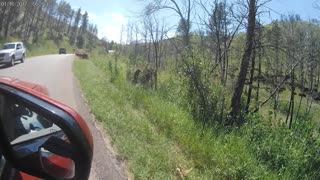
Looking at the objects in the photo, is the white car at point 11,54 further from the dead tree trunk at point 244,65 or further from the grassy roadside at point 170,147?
the dead tree trunk at point 244,65

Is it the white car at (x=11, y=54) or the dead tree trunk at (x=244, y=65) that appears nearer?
the dead tree trunk at (x=244, y=65)

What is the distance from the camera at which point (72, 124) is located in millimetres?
1577

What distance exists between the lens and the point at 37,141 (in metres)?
1.91

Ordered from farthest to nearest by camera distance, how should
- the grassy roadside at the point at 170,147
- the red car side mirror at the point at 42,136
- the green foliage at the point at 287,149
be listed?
1. the green foliage at the point at 287,149
2. the grassy roadside at the point at 170,147
3. the red car side mirror at the point at 42,136

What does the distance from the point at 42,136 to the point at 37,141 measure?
0.15ft

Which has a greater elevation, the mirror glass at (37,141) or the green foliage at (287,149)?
the mirror glass at (37,141)

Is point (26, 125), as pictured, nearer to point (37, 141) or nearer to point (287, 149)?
point (37, 141)

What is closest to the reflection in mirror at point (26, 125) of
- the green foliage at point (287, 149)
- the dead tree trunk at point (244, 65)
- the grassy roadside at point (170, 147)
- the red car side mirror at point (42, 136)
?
the red car side mirror at point (42, 136)

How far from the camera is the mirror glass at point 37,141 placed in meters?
1.71

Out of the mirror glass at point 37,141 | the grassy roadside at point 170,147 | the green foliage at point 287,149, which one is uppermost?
the mirror glass at point 37,141

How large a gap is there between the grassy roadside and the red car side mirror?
3915mm

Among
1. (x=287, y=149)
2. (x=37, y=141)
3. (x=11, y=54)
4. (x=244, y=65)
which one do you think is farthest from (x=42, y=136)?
(x=11, y=54)

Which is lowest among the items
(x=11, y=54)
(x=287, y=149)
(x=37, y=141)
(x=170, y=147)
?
(x=287, y=149)

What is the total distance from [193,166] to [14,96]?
16.8 ft
